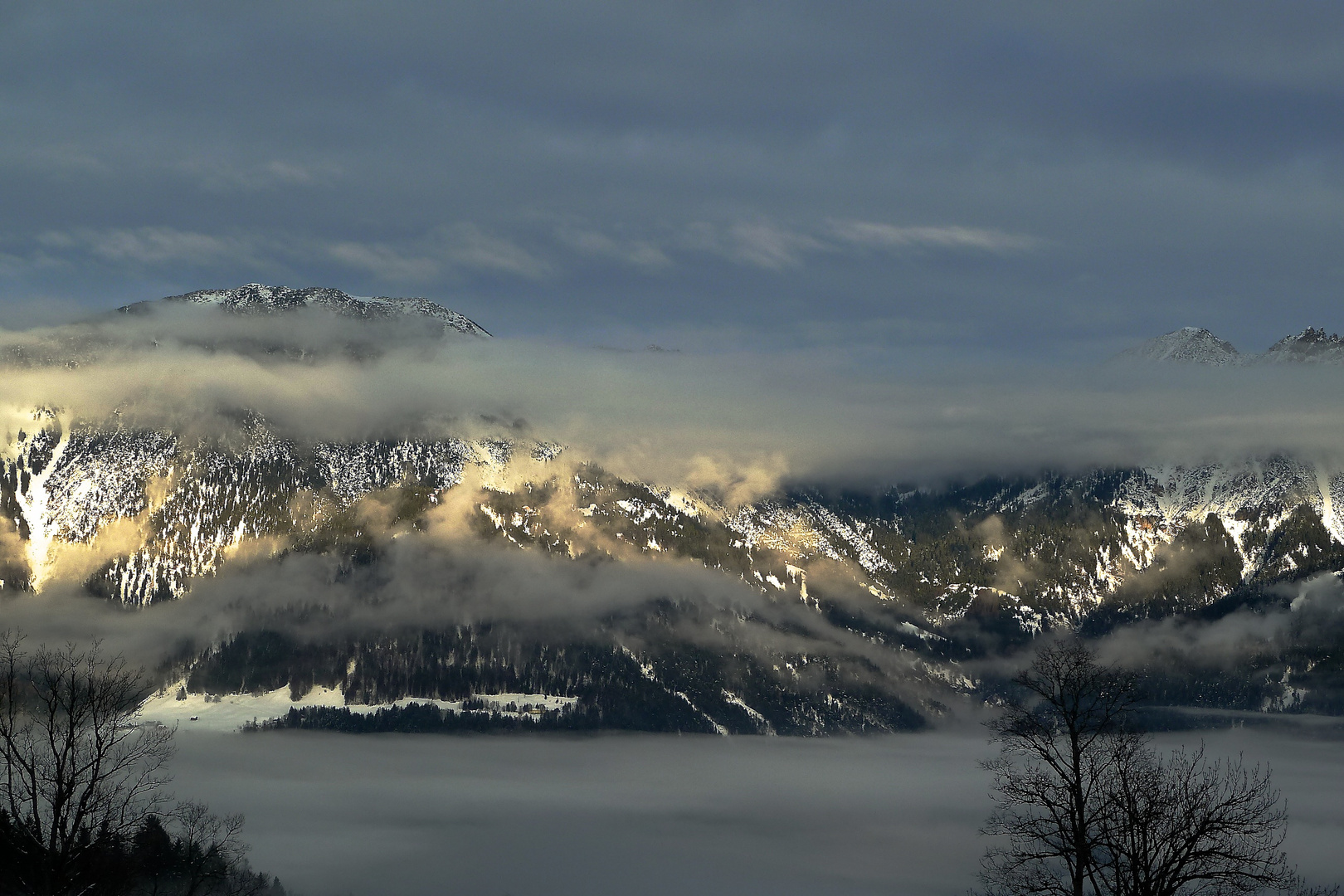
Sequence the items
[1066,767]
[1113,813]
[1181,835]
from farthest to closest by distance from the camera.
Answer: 1. [1066,767]
2. [1113,813]
3. [1181,835]

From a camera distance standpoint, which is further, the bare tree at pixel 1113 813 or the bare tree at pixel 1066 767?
the bare tree at pixel 1066 767

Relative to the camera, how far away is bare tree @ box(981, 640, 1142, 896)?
3519 cm

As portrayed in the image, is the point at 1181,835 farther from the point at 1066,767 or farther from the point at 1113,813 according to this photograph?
the point at 1066,767

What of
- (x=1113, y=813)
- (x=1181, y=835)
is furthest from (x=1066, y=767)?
(x=1181, y=835)

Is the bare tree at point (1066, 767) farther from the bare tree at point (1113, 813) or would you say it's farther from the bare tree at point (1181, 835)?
the bare tree at point (1181, 835)

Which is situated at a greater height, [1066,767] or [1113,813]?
[1066,767]

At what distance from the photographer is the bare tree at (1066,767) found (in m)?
35.2

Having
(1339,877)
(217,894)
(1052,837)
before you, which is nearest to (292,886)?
(217,894)

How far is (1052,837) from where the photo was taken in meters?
38.4

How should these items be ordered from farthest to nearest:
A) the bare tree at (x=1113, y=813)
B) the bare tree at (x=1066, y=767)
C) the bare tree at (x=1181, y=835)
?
1. the bare tree at (x=1066, y=767)
2. the bare tree at (x=1113, y=813)
3. the bare tree at (x=1181, y=835)

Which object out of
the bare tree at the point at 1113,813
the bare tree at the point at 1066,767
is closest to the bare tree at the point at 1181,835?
the bare tree at the point at 1113,813

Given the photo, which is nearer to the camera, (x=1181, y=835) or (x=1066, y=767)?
(x=1181, y=835)

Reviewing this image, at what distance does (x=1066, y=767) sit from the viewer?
126 ft

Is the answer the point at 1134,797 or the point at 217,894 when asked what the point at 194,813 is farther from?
the point at 1134,797
